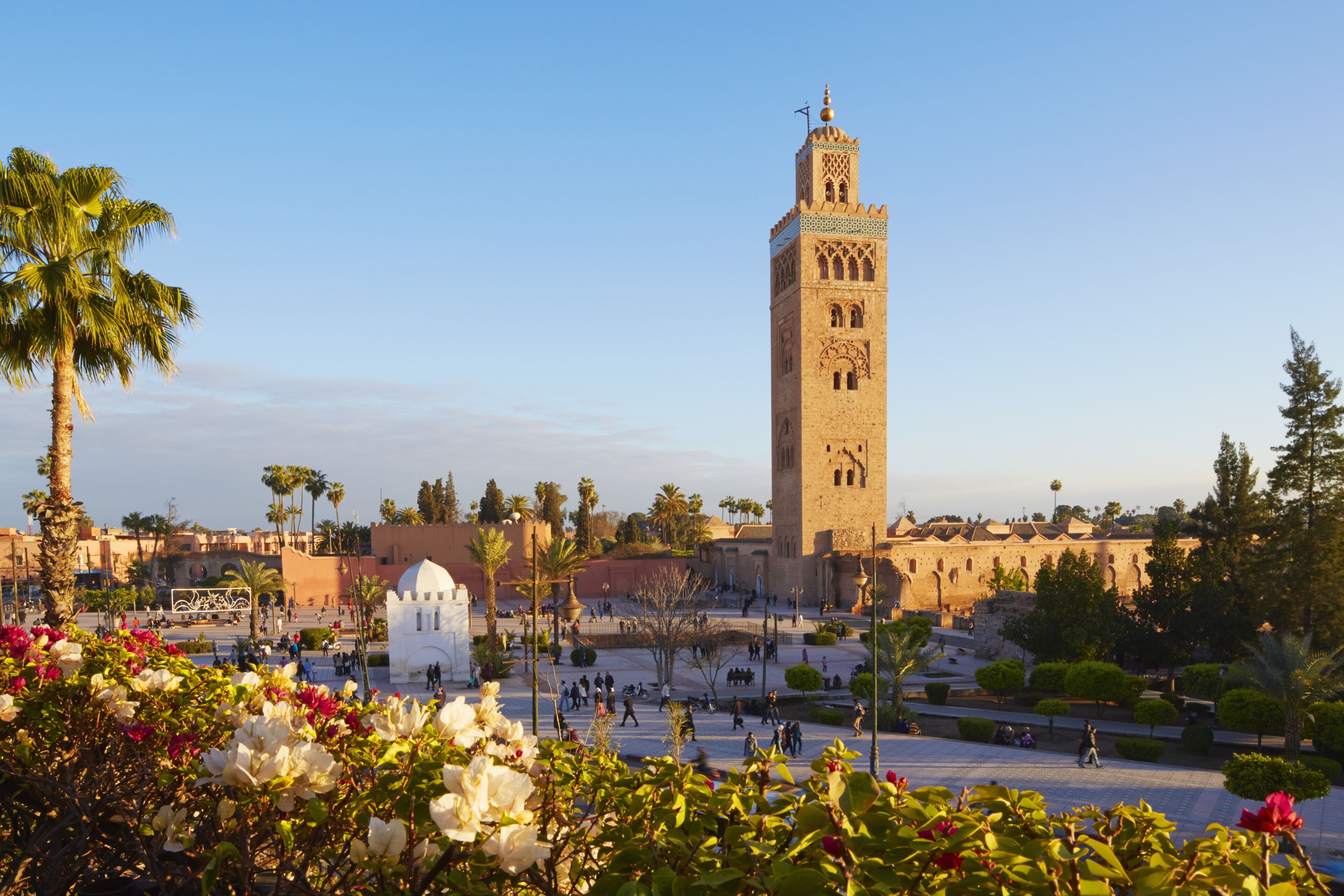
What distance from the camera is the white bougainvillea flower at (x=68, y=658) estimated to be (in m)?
4.60

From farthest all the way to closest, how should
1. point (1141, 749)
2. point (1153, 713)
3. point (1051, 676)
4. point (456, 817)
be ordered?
point (1051, 676), point (1153, 713), point (1141, 749), point (456, 817)

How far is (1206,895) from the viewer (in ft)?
6.35

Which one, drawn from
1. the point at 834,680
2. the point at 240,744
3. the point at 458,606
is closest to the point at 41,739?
the point at 240,744

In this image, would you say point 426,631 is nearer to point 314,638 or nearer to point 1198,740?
point 314,638

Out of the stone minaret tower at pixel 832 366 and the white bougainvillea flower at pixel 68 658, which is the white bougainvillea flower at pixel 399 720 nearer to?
the white bougainvillea flower at pixel 68 658

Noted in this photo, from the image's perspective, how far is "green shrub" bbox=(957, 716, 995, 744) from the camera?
690 inches

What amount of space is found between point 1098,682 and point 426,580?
1870 cm

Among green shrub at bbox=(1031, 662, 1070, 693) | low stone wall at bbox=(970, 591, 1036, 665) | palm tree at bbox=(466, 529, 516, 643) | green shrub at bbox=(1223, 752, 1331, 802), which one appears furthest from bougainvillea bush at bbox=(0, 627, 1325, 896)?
low stone wall at bbox=(970, 591, 1036, 665)

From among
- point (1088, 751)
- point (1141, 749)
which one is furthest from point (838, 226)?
point (1088, 751)

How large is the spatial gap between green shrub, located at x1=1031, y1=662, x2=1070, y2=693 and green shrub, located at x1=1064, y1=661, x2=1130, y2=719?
0.94 metres

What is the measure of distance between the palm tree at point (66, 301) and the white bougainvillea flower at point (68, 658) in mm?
3986

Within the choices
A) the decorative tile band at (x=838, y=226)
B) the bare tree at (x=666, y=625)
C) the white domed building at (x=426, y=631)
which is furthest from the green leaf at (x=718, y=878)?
the decorative tile band at (x=838, y=226)

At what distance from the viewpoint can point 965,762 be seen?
1560 centimetres

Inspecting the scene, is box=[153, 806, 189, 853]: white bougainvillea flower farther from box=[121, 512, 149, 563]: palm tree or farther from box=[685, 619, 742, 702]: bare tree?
box=[121, 512, 149, 563]: palm tree
